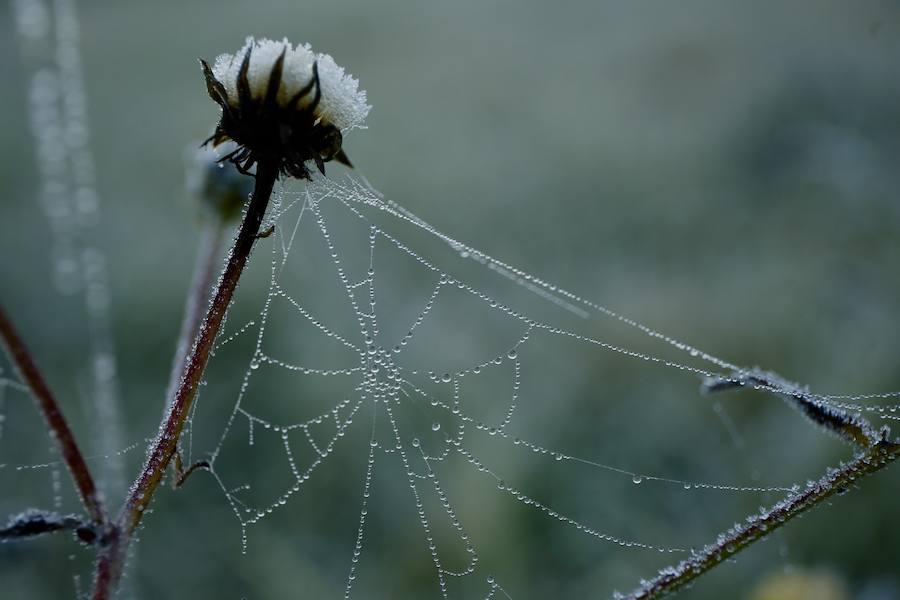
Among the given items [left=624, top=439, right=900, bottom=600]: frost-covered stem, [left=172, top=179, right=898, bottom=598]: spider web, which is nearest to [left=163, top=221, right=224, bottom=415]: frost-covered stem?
[left=172, top=179, right=898, bottom=598]: spider web

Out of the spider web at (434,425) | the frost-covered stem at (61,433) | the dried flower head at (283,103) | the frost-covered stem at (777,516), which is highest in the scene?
the spider web at (434,425)

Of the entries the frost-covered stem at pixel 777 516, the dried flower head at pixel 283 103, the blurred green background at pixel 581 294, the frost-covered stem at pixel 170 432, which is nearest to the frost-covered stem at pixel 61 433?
the frost-covered stem at pixel 170 432

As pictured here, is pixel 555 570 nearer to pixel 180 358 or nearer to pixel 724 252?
pixel 180 358

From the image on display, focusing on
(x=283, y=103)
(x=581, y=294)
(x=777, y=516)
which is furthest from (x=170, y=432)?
(x=581, y=294)

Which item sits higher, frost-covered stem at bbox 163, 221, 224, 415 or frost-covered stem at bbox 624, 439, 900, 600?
frost-covered stem at bbox 163, 221, 224, 415

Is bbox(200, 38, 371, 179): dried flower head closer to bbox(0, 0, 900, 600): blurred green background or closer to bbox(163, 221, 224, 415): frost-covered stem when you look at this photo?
bbox(163, 221, 224, 415): frost-covered stem

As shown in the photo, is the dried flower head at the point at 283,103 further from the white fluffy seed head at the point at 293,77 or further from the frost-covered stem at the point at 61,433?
the frost-covered stem at the point at 61,433
